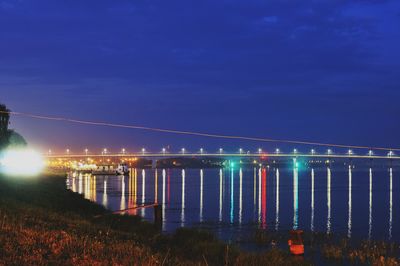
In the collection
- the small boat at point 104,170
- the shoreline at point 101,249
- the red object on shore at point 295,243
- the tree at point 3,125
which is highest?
the tree at point 3,125

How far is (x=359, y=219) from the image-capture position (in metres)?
33.0

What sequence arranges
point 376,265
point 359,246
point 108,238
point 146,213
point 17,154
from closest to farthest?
point 108,238
point 376,265
point 359,246
point 146,213
point 17,154

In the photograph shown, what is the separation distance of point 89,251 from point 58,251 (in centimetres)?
49

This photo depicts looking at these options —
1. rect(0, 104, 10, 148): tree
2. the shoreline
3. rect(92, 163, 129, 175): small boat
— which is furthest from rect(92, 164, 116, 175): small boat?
the shoreline

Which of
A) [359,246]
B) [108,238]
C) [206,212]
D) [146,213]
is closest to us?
[108,238]

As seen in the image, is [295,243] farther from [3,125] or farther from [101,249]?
[3,125]

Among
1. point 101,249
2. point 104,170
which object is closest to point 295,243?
point 101,249

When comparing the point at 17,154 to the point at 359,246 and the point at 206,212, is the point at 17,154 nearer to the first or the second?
the point at 206,212

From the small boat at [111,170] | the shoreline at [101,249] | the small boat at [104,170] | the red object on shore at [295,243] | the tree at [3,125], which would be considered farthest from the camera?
the small boat at [104,170]

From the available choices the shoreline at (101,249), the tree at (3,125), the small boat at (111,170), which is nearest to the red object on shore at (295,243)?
the shoreline at (101,249)

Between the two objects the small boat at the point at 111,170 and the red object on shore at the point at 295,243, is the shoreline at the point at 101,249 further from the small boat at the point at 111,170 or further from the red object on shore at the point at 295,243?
the small boat at the point at 111,170

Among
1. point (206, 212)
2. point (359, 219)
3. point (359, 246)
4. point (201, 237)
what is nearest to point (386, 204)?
point (359, 219)

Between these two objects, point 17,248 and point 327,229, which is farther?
point 327,229

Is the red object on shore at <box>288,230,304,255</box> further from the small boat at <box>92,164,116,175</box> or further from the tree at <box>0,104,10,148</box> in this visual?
the small boat at <box>92,164,116,175</box>
